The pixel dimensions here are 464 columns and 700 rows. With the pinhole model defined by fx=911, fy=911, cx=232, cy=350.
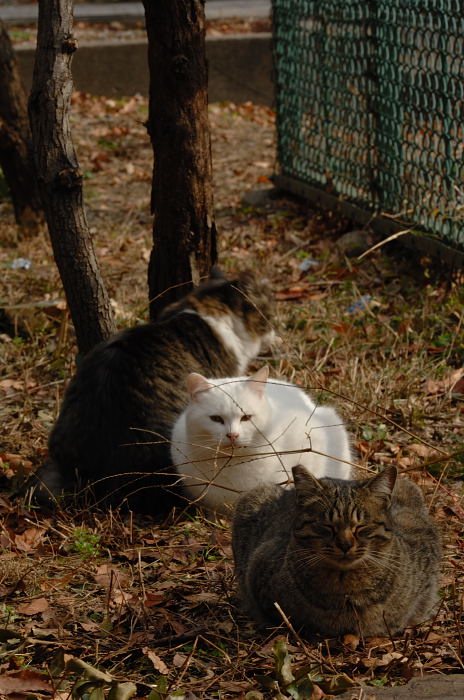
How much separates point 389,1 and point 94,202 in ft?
11.2

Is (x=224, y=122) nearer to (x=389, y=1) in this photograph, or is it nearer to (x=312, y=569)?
(x=389, y=1)

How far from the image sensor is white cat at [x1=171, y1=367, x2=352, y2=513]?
4.12 meters

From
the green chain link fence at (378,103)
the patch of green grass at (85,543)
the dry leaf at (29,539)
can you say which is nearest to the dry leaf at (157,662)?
the patch of green grass at (85,543)

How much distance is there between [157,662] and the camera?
290cm

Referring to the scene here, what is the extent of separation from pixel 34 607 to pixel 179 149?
2.64 meters

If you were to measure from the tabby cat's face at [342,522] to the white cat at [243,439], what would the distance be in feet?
3.52

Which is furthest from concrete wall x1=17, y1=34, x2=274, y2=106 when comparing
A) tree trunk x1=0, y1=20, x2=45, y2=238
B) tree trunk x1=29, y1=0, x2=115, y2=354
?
tree trunk x1=29, y1=0, x2=115, y2=354

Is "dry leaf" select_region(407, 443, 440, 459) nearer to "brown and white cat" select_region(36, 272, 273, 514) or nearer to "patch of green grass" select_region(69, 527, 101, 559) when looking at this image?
"brown and white cat" select_region(36, 272, 273, 514)

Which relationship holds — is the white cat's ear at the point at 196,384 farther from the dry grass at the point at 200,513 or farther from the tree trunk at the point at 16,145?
the tree trunk at the point at 16,145

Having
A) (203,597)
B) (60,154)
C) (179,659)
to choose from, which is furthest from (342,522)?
(60,154)

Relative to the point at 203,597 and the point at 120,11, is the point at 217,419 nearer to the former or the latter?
the point at 203,597

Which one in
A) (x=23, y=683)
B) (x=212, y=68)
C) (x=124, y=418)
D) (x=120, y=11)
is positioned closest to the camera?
(x=23, y=683)

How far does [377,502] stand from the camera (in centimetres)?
293

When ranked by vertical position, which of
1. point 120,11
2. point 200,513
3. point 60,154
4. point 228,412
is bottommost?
point 200,513
